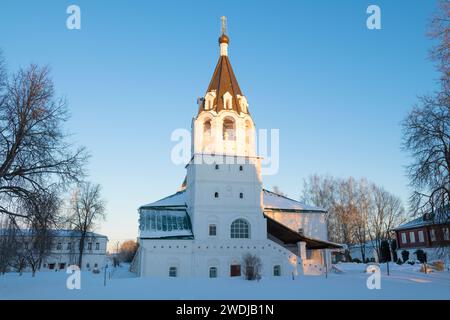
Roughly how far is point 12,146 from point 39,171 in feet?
5.48

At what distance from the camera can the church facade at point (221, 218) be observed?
31.9 m

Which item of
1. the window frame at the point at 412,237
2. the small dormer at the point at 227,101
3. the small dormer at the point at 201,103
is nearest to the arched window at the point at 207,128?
the small dormer at the point at 201,103

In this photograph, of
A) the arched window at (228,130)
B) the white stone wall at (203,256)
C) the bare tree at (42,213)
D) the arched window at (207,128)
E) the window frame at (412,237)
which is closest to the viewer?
the bare tree at (42,213)


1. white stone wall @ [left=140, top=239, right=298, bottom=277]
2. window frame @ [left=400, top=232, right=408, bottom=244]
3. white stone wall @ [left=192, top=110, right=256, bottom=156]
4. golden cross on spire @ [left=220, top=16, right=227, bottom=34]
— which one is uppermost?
golden cross on spire @ [left=220, top=16, right=227, bottom=34]

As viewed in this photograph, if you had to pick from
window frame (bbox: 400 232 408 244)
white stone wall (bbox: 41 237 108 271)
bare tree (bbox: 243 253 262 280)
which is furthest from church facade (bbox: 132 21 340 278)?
white stone wall (bbox: 41 237 108 271)

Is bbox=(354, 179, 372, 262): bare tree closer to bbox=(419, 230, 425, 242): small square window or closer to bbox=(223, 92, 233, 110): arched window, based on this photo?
bbox=(419, 230, 425, 242): small square window

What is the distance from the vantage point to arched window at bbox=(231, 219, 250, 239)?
111ft

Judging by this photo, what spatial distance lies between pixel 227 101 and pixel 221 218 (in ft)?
37.7

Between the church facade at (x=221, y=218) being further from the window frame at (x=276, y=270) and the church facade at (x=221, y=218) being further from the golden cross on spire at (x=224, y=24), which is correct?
the golden cross on spire at (x=224, y=24)

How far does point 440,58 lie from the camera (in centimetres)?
1535

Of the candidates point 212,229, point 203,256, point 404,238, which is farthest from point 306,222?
point 404,238
